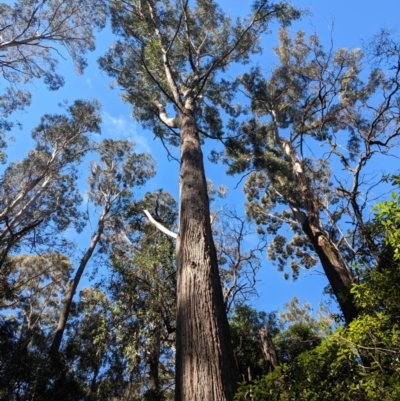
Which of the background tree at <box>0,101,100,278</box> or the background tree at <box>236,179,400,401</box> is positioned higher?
the background tree at <box>0,101,100,278</box>

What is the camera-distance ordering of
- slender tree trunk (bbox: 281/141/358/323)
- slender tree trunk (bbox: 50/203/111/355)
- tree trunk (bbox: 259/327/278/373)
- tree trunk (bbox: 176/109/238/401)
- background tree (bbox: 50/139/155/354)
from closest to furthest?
tree trunk (bbox: 176/109/238/401) → tree trunk (bbox: 259/327/278/373) → slender tree trunk (bbox: 281/141/358/323) → slender tree trunk (bbox: 50/203/111/355) → background tree (bbox: 50/139/155/354)

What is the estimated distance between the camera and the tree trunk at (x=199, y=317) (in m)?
2.26

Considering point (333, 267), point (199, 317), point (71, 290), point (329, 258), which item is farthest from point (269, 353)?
point (71, 290)

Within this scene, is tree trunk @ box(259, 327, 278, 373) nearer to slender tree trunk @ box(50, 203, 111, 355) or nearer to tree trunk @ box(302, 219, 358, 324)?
tree trunk @ box(302, 219, 358, 324)

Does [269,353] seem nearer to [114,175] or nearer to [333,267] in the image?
[333,267]

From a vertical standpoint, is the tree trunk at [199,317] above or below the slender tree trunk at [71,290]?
below

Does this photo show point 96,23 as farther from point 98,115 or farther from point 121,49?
point 98,115

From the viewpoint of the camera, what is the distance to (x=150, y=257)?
828cm

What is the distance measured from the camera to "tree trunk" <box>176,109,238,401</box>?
2.26 metres

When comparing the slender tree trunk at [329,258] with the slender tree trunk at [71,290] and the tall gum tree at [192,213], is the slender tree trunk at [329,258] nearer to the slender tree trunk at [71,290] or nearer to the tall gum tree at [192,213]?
the tall gum tree at [192,213]

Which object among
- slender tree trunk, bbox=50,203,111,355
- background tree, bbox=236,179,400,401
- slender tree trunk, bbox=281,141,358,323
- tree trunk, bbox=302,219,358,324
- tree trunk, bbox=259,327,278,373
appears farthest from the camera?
slender tree trunk, bbox=50,203,111,355

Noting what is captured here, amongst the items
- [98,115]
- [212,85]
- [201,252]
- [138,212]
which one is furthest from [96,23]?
[201,252]

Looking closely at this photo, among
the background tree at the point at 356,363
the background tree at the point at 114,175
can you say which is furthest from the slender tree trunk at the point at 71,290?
the background tree at the point at 356,363

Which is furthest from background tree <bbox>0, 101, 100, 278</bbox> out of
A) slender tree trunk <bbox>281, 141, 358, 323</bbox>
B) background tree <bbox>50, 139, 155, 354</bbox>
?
slender tree trunk <bbox>281, 141, 358, 323</bbox>
